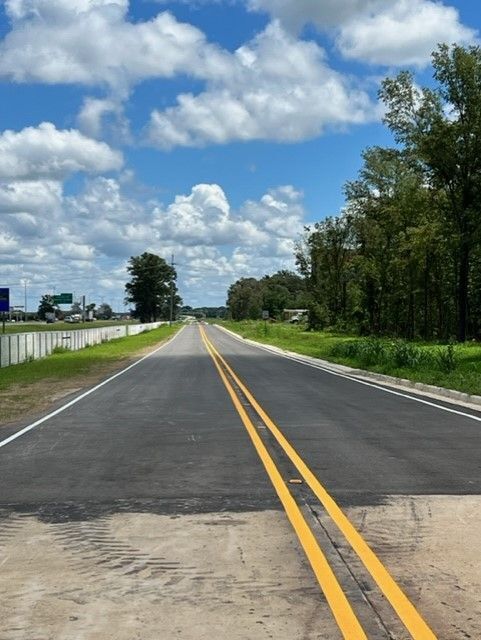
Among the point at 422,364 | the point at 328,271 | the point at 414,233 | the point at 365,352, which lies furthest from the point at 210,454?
the point at 328,271

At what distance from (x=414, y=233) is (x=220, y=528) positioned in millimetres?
51771

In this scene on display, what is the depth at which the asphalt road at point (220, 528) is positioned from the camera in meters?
4.52

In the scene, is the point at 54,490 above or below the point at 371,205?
below

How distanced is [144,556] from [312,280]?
316 ft

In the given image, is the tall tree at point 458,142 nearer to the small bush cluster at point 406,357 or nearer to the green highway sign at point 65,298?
the small bush cluster at point 406,357

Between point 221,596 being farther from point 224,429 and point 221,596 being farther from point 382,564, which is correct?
point 224,429

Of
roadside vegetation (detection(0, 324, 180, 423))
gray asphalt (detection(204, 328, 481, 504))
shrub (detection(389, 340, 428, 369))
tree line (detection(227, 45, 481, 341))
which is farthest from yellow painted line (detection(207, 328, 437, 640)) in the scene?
tree line (detection(227, 45, 481, 341))

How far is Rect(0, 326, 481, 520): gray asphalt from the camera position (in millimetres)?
7707

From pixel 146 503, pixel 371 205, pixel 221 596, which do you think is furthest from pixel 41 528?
pixel 371 205

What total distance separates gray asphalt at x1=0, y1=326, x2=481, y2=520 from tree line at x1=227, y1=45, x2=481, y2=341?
106 feet

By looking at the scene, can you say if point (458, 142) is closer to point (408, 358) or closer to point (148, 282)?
point (408, 358)

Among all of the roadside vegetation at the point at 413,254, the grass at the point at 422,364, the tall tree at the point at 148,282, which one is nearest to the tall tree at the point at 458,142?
the roadside vegetation at the point at 413,254

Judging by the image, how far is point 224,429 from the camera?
42.0ft

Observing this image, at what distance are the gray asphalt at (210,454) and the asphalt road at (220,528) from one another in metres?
0.04
